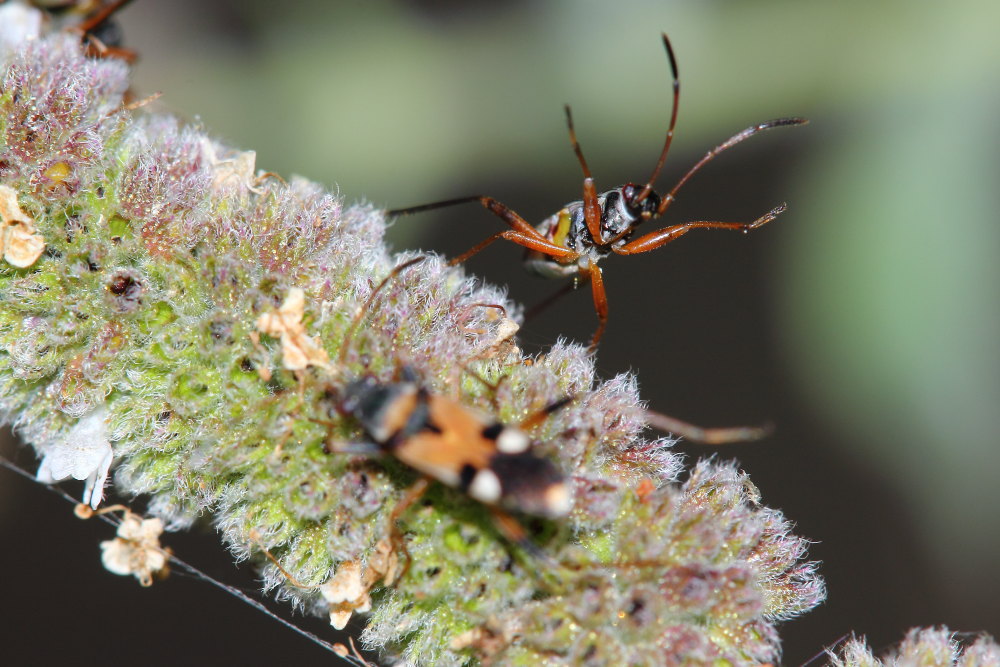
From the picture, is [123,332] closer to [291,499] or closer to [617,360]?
[291,499]

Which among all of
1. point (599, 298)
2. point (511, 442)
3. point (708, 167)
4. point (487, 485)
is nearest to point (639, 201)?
point (599, 298)

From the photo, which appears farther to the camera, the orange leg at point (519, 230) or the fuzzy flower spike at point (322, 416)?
the orange leg at point (519, 230)

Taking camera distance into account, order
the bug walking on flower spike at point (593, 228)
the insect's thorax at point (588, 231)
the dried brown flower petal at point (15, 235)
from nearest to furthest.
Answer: the dried brown flower petal at point (15, 235) → the bug walking on flower spike at point (593, 228) → the insect's thorax at point (588, 231)

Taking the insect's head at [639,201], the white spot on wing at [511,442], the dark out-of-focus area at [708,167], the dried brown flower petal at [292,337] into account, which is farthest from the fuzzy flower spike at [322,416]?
the dark out-of-focus area at [708,167]

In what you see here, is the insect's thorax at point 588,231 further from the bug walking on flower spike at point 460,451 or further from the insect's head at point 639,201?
the bug walking on flower spike at point 460,451

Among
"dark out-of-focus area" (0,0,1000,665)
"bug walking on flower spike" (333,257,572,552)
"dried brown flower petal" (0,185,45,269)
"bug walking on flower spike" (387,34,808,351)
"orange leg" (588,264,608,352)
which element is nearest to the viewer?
"bug walking on flower spike" (333,257,572,552)

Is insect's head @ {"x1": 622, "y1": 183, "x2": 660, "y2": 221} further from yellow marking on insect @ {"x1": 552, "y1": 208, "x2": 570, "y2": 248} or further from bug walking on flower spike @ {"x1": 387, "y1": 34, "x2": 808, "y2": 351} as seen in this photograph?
yellow marking on insect @ {"x1": 552, "y1": 208, "x2": 570, "y2": 248}

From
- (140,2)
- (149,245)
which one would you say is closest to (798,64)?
(149,245)

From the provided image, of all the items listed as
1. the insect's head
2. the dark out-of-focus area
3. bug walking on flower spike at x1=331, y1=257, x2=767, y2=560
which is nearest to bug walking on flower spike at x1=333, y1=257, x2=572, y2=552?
bug walking on flower spike at x1=331, y1=257, x2=767, y2=560
